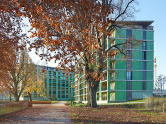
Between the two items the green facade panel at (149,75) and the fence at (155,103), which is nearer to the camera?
the fence at (155,103)

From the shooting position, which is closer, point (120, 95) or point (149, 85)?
point (120, 95)

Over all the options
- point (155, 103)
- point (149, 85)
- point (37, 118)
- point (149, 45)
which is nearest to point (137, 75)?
point (149, 85)

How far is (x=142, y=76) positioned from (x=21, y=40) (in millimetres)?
39779

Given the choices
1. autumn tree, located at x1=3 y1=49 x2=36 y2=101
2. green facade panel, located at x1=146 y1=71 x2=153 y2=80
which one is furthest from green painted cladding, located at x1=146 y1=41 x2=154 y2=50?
autumn tree, located at x1=3 y1=49 x2=36 y2=101

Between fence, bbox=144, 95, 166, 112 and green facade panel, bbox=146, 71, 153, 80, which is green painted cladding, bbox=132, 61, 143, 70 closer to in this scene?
green facade panel, bbox=146, 71, 153, 80

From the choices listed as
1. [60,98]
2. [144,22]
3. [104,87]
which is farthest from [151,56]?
[60,98]

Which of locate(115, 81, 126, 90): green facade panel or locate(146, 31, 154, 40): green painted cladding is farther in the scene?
locate(146, 31, 154, 40): green painted cladding

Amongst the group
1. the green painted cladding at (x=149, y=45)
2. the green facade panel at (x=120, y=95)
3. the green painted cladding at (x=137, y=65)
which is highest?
the green painted cladding at (x=149, y=45)

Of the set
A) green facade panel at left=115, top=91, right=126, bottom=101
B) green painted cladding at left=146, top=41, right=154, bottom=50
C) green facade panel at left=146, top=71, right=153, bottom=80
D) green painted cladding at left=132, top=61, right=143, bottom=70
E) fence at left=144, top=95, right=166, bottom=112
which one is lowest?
green facade panel at left=115, top=91, right=126, bottom=101

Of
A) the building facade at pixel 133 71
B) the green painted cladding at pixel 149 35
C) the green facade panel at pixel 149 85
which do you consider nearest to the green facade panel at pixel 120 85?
the building facade at pixel 133 71

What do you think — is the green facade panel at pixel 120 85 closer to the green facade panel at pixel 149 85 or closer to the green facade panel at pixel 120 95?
the green facade panel at pixel 120 95

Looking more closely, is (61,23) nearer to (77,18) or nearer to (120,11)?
(77,18)

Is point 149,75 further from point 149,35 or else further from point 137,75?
point 149,35

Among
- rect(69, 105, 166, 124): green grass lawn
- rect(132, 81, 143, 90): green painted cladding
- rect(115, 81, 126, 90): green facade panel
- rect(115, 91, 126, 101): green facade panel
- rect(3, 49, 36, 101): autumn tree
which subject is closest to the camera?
rect(69, 105, 166, 124): green grass lawn
